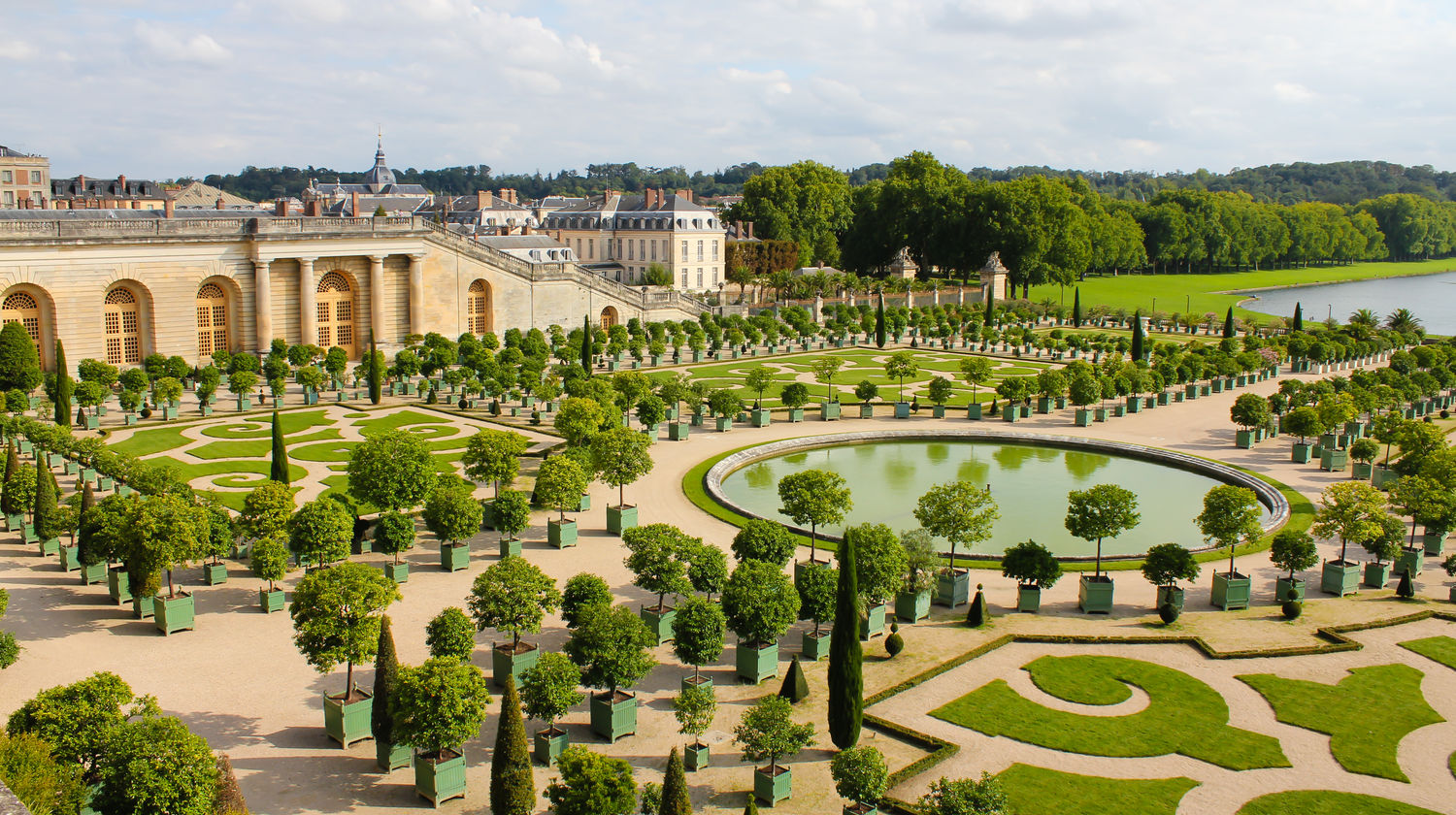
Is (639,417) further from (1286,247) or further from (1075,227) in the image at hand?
(1286,247)

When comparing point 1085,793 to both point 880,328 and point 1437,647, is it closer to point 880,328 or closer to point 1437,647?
point 1437,647

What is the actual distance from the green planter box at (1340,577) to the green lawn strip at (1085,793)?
12.3 meters

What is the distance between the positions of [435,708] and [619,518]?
49.9 feet

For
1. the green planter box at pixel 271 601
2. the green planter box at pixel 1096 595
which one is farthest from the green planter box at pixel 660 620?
the green planter box at pixel 1096 595

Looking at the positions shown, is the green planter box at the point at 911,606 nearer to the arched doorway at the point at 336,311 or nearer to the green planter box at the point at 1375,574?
the green planter box at the point at 1375,574

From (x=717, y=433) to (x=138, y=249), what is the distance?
3203 centimetres

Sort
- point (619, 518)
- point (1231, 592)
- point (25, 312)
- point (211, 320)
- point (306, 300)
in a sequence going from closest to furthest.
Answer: point (1231, 592)
point (619, 518)
point (25, 312)
point (211, 320)
point (306, 300)

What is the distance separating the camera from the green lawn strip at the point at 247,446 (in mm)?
43000

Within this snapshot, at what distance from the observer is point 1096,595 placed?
28.3 m

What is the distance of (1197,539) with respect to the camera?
1363 inches

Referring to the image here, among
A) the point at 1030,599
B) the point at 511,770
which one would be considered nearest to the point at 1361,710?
the point at 1030,599

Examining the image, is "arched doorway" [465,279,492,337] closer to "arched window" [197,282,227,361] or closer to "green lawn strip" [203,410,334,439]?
"arched window" [197,282,227,361]

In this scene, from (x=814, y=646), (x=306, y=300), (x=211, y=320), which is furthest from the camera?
(x=306, y=300)

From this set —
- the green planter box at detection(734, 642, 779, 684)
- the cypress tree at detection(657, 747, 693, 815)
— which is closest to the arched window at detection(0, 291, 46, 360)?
the green planter box at detection(734, 642, 779, 684)
